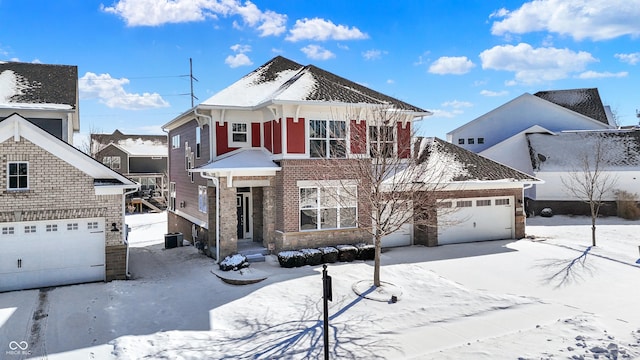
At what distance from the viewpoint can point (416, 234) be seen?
20188 mm

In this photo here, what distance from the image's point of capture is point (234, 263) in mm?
15086

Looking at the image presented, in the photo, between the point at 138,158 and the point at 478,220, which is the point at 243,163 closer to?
the point at 478,220

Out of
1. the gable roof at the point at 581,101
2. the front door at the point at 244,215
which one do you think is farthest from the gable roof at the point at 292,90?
the gable roof at the point at 581,101

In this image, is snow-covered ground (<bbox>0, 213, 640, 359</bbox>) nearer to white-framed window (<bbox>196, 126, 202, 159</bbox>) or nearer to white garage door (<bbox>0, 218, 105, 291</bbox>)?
white garage door (<bbox>0, 218, 105, 291</bbox>)

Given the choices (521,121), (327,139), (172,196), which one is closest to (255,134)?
(327,139)

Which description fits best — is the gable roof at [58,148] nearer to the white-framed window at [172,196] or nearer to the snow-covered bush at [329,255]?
the snow-covered bush at [329,255]

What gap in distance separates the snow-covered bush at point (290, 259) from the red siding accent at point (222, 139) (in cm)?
557

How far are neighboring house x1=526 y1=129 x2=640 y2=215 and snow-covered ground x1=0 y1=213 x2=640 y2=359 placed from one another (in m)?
12.8

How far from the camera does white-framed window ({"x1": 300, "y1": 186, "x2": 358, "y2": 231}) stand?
677 inches

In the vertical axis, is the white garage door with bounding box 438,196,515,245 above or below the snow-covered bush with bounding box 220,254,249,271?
above

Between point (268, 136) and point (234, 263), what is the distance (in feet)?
19.8

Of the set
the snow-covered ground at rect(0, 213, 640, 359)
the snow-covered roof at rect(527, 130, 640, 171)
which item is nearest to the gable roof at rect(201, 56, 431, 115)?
the snow-covered ground at rect(0, 213, 640, 359)

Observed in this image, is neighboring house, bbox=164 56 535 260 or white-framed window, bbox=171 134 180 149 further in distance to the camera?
white-framed window, bbox=171 134 180 149

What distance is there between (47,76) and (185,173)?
854 centimetres
